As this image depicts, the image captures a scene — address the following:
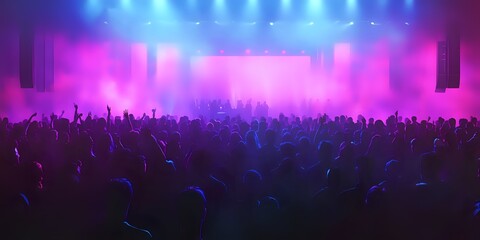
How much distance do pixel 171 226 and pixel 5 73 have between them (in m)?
13.4

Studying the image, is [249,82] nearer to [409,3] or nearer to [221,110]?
[221,110]

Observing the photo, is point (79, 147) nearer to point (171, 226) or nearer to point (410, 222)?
point (171, 226)

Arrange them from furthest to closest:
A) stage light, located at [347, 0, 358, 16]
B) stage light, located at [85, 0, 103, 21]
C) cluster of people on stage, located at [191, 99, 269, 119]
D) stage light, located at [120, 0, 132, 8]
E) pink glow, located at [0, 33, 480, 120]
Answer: cluster of people on stage, located at [191, 99, 269, 119], stage light, located at [347, 0, 358, 16], stage light, located at [120, 0, 132, 8], pink glow, located at [0, 33, 480, 120], stage light, located at [85, 0, 103, 21]

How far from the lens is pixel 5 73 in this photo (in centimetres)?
1497

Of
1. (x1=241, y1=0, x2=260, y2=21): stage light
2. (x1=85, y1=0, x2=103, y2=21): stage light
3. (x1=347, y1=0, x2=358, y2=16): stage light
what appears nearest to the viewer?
(x1=85, y1=0, x2=103, y2=21): stage light

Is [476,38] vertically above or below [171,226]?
above

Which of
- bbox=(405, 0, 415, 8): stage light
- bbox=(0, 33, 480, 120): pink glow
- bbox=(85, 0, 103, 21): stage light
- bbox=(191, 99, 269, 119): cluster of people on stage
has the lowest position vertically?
bbox=(191, 99, 269, 119): cluster of people on stage

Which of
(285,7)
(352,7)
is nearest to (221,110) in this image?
(285,7)

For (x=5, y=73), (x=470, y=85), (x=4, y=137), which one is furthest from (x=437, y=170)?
(x=5, y=73)

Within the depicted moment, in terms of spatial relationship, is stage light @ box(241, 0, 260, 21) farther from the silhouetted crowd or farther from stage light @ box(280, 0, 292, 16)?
the silhouetted crowd

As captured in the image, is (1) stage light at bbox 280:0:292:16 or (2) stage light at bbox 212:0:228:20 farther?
(2) stage light at bbox 212:0:228:20

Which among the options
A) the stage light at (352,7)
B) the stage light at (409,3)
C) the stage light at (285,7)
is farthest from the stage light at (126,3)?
the stage light at (409,3)

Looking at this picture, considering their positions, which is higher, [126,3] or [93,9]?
[126,3]

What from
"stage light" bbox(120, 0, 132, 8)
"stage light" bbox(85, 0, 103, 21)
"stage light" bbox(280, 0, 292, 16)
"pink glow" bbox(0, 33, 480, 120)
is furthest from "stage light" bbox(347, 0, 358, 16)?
"stage light" bbox(85, 0, 103, 21)
